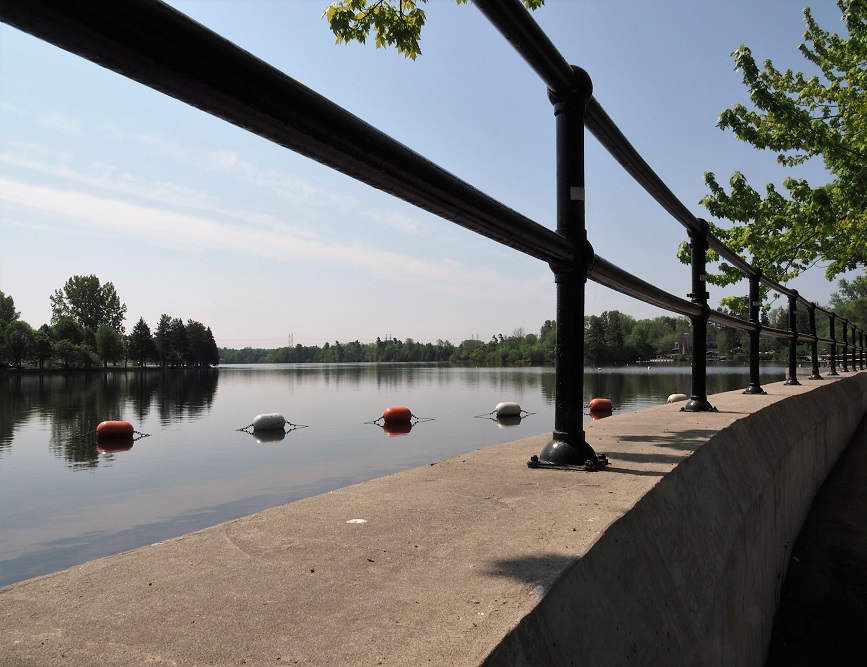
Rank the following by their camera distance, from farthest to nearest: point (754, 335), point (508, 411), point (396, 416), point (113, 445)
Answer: point (508, 411), point (396, 416), point (113, 445), point (754, 335)

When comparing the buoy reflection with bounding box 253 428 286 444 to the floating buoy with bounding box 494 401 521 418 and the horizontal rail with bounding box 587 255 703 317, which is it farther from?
the horizontal rail with bounding box 587 255 703 317

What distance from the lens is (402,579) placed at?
136 cm

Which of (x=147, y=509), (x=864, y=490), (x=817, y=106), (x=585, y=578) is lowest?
(x=147, y=509)

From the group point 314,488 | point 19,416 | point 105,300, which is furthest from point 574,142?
point 105,300

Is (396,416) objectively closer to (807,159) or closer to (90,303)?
(807,159)

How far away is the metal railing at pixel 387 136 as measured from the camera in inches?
33.5

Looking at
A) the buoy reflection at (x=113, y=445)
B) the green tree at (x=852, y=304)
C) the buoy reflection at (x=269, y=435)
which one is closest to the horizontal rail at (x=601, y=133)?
the buoy reflection at (x=113, y=445)

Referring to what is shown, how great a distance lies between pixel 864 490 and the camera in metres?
5.91

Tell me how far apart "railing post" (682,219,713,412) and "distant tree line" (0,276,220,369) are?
116128 mm

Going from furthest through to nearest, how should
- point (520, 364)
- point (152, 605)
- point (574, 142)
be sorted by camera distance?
point (520, 364)
point (574, 142)
point (152, 605)

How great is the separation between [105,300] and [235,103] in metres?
141

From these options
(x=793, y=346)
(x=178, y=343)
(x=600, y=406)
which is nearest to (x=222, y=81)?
(x=793, y=346)

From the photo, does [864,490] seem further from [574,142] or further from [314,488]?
[314,488]

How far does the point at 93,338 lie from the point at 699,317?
131 metres
